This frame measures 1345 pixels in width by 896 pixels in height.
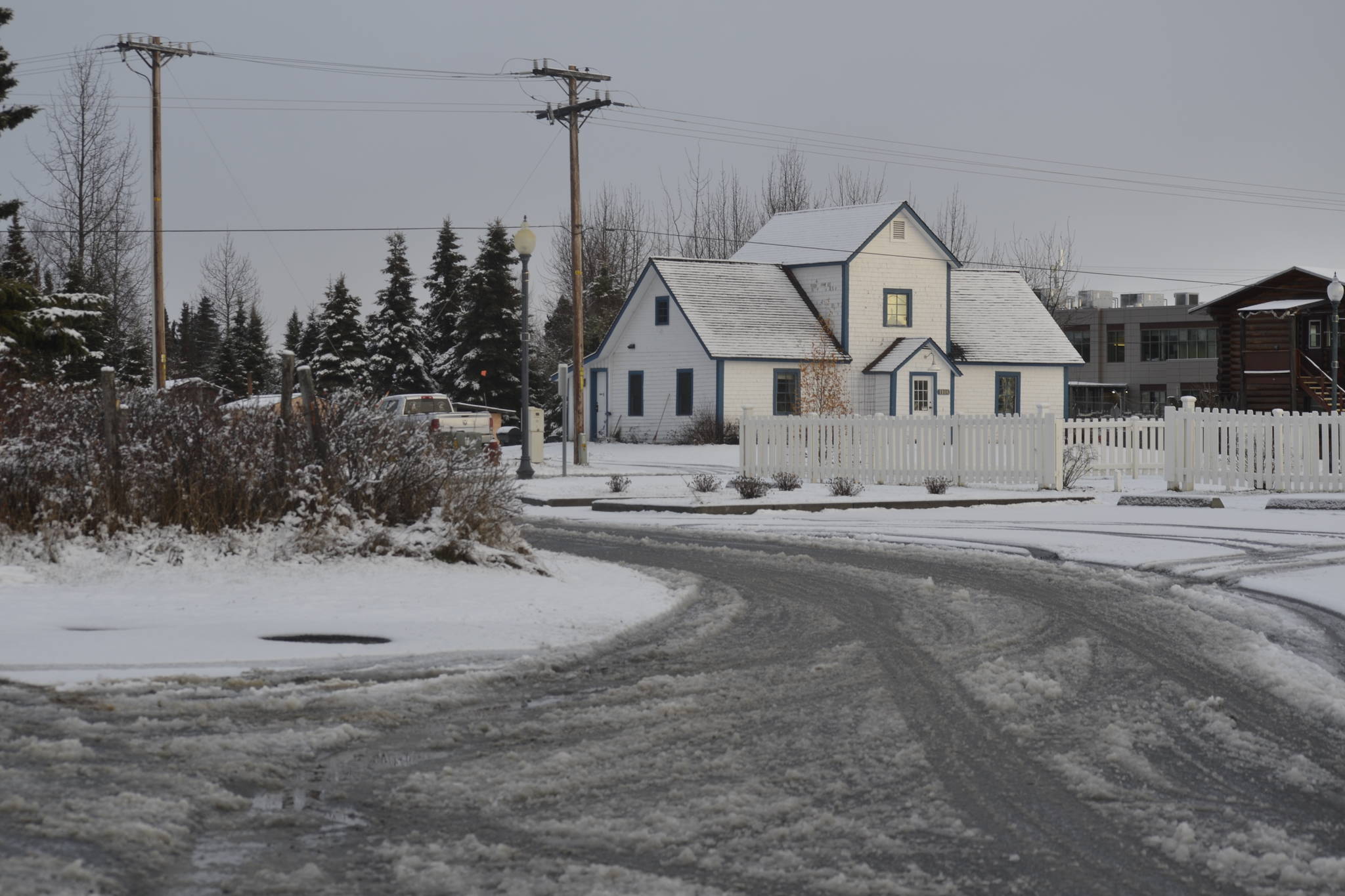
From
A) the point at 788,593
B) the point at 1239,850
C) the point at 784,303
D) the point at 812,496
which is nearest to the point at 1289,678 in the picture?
the point at 1239,850

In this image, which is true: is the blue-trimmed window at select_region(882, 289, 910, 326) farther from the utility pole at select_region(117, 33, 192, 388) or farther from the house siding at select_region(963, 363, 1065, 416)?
the utility pole at select_region(117, 33, 192, 388)

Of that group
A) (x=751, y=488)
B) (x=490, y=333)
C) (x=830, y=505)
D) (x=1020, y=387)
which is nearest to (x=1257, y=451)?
(x=830, y=505)

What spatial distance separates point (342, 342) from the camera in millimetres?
69688

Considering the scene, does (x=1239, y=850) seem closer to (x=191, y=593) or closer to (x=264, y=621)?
(x=264, y=621)

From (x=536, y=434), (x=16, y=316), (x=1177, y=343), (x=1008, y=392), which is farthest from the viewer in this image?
(x=1177, y=343)

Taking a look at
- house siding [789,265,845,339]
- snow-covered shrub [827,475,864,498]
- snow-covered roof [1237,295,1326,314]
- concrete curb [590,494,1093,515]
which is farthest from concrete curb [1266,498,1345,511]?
snow-covered roof [1237,295,1326,314]

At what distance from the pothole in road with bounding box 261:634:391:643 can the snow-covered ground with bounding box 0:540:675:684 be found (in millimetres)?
45

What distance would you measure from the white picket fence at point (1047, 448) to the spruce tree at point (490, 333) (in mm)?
36596

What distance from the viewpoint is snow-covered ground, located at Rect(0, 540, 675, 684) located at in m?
8.41

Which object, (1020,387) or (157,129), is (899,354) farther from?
(157,129)

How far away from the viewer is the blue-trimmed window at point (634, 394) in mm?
50625

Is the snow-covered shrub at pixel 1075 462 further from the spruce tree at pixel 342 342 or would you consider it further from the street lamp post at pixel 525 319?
the spruce tree at pixel 342 342

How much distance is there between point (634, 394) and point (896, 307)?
30.8 ft

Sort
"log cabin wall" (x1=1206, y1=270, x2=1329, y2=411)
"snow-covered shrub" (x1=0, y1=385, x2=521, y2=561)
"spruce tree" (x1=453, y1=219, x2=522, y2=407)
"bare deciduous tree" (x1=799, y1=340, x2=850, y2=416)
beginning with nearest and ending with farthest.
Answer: "snow-covered shrub" (x1=0, y1=385, x2=521, y2=561) → "bare deciduous tree" (x1=799, y1=340, x2=850, y2=416) → "log cabin wall" (x1=1206, y1=270, x2=1329, y2=411) → "spruce tree" (x1=453, y1=219, x2=522, y2=407)
